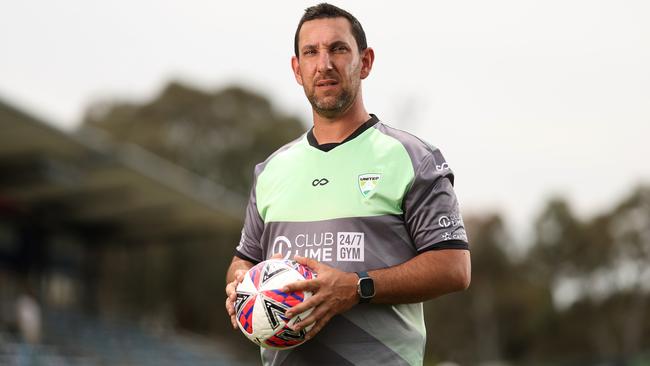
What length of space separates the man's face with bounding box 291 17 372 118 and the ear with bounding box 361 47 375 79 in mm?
42

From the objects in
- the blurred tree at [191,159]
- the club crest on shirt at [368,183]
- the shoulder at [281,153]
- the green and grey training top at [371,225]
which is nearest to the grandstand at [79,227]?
the blurred tree at [191,159]

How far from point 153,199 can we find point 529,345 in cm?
3191

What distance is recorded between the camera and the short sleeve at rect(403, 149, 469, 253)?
9.80 feet

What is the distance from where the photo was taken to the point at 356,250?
10.0 ft

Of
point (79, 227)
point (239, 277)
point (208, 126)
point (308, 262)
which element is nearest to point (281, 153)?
point (239, 277)

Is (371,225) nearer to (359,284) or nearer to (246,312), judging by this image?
(359,284)

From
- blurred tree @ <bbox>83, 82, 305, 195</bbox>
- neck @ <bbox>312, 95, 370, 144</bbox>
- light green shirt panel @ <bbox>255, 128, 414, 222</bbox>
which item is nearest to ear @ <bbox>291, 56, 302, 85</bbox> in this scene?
neck @ <bbox>312, 95, 370, 144</bbox>

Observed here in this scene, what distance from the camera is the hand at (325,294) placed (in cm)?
284

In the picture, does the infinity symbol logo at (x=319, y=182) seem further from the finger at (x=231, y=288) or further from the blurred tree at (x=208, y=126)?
the blurred tree at (x=208, y=126)

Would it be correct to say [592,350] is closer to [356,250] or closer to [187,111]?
[187,111]

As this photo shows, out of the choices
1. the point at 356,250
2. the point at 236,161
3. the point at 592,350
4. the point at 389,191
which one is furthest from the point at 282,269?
the point at 592,350

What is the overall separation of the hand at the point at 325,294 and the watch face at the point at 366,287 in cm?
2

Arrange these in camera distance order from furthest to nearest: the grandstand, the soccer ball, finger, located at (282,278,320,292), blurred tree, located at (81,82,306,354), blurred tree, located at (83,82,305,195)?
blurred tree, located at (83,82,305,195) < blurred tree, located at (81,82,306,354) < the grandstand < the soccer ball < finger, located at (282,278,320,292)

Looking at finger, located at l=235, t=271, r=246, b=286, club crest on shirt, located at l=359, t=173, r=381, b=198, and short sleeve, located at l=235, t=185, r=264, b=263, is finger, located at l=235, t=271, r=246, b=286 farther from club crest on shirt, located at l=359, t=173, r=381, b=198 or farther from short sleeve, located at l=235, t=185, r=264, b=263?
club crest on shirt, located at l=359, t=173, r=381, b=198
